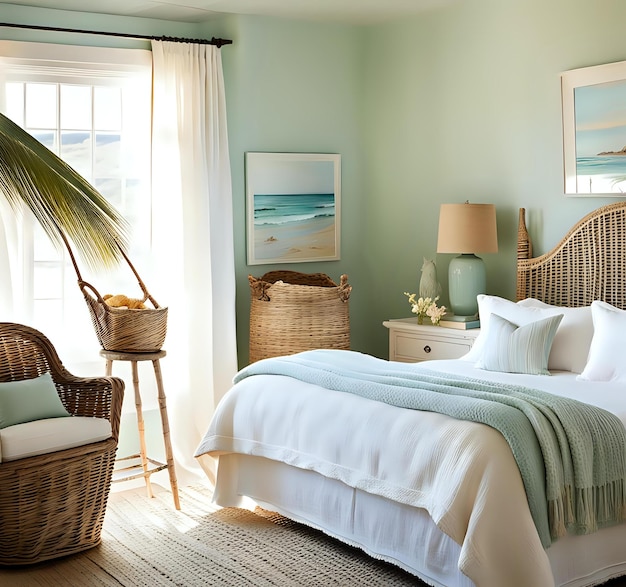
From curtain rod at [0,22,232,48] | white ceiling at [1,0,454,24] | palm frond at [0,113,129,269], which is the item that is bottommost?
palm frond at [0,113,129,269]

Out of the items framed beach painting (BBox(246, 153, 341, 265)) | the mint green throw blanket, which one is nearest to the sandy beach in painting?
framed beach painting (BBox(246, 153, 341, 265))

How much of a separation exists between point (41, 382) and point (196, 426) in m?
1.41

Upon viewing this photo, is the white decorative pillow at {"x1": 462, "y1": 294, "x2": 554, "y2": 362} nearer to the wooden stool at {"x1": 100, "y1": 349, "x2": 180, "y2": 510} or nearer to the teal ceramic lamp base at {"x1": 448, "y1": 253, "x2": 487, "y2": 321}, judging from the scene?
the teal ceramic lamp base at {"x1": 448, "y1": 253, "x2": 487, "y2": 321}

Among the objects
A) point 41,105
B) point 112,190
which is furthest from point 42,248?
point 41,105

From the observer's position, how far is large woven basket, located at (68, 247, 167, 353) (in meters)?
4.27

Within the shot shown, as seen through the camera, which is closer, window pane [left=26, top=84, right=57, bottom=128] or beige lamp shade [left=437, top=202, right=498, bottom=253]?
window pane [left=26, top=84, right=57, bottom=128]

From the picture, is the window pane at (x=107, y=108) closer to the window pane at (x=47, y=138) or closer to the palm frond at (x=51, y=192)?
the window pane at (x=47, y=138)

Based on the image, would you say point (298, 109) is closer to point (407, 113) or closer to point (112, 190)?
point (407, 113)

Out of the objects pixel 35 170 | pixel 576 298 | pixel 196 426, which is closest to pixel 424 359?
pixel 576 298

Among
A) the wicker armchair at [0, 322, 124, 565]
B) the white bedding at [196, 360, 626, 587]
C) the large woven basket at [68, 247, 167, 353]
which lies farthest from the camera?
the large woven basket at [68, 247, 167, 353]

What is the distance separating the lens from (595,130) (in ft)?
15.0

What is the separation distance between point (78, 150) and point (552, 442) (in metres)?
3.15

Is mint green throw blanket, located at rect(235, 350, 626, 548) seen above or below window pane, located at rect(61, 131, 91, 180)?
below

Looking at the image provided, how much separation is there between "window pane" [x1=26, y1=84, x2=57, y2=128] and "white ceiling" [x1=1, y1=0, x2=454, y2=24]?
1.49 feet
